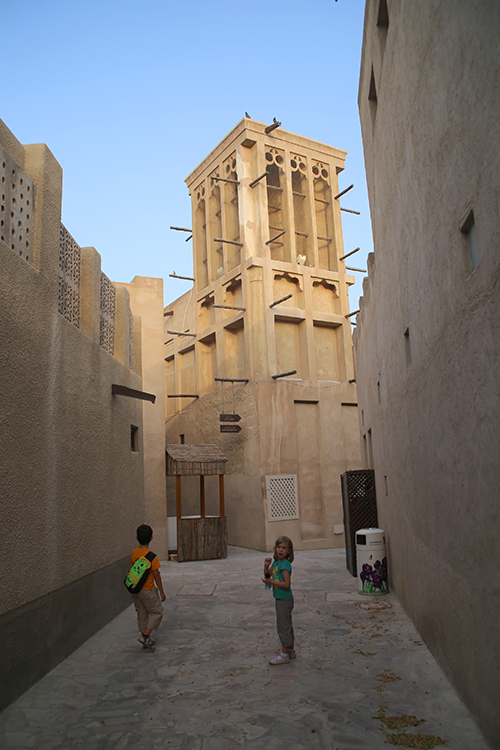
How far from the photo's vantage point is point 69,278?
7.20 meters

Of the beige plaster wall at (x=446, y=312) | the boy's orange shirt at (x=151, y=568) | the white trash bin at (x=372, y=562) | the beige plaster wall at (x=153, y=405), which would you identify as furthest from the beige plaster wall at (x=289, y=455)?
the boy's orange shirt at (x=151, y=568)

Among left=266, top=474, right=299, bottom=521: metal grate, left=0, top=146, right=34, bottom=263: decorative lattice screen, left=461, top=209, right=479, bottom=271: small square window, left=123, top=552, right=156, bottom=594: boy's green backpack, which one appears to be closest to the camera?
left=461, top=209, right=479, bottom=271: small square window

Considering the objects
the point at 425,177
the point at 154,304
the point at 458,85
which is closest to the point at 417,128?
the point at 425,177

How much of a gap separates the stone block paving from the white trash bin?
0.81 metres

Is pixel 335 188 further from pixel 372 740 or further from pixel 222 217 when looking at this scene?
pixel 372 740

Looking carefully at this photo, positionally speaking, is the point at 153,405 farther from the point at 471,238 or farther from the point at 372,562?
the point at 471,238

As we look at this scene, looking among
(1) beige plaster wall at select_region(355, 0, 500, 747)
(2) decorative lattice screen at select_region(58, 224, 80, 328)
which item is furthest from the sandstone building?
(2) decorative lattice screen at select_region(58, 224, 80, 328)

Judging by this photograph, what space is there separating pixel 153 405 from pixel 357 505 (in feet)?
20.7

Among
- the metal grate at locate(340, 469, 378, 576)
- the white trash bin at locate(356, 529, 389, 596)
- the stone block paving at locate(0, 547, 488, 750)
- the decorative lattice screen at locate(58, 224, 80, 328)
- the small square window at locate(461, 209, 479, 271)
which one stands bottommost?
the stone block paving at locate(0, 547, 488, 750)

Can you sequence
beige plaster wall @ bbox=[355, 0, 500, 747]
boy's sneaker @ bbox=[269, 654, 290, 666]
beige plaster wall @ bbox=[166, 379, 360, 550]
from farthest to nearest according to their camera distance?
beige plaster wall @ bbox=[166, 379, 360, 550], boy's sneaker @ bbox=[269, 654, 290, 666], beige plaster wall @ bbox=[355, 0, 500, 747]

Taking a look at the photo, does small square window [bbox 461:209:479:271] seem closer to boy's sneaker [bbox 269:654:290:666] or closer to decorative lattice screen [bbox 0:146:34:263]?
decorative lattice screen [bbox 0:146:34:263]

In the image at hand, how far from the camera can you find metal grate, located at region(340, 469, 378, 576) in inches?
425

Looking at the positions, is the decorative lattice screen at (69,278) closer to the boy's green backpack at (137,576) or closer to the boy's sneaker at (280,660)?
the boy's green backpack at (137,576)

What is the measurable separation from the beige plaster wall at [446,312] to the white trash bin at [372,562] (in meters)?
1.46
